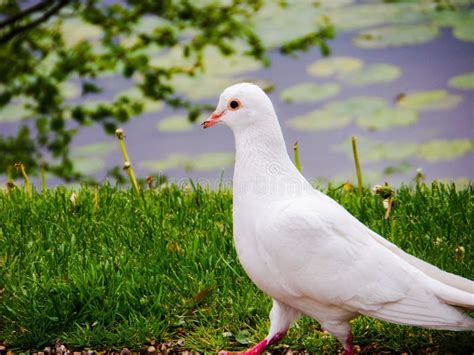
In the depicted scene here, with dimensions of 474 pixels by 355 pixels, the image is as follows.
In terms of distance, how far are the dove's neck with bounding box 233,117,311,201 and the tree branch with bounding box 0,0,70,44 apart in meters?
6.29

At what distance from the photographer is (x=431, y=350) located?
10.6 feet

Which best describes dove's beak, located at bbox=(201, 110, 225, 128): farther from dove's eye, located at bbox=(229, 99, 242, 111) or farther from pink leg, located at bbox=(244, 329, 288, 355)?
pink leg, located at bbox=(244, 329, 288, 355)

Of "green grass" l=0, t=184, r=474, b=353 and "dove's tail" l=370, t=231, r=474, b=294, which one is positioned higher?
"dove's tail" l=370, t=231, r=474, b=294

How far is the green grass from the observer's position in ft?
10.9

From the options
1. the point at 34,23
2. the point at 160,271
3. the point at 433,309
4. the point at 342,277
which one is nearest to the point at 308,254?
the point at 342,277

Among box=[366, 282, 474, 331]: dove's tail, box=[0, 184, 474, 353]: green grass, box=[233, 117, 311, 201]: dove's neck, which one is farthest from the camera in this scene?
box=[0, 184, 474, 353]: green grass

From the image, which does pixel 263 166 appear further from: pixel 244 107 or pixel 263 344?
pixel 263 344

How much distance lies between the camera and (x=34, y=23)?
8523 millimetres

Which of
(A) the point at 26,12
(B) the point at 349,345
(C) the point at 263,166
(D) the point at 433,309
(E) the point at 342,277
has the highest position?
(A) the point at 26,12

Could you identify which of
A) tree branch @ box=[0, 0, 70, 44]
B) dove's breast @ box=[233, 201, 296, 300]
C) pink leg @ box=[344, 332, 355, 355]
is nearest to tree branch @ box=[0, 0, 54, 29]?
tree branch @ box=[0, 0, 70, 44]

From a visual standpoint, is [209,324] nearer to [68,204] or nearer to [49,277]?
[49,277]

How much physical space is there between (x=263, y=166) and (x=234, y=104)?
260 millimetres

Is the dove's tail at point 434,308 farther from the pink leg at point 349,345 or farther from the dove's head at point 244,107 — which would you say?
the dove's head at point 244,107

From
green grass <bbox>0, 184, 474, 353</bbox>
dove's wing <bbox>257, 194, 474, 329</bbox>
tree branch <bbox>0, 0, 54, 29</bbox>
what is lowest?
green grass <bbox>0, 184, 474, 353</bbox>
